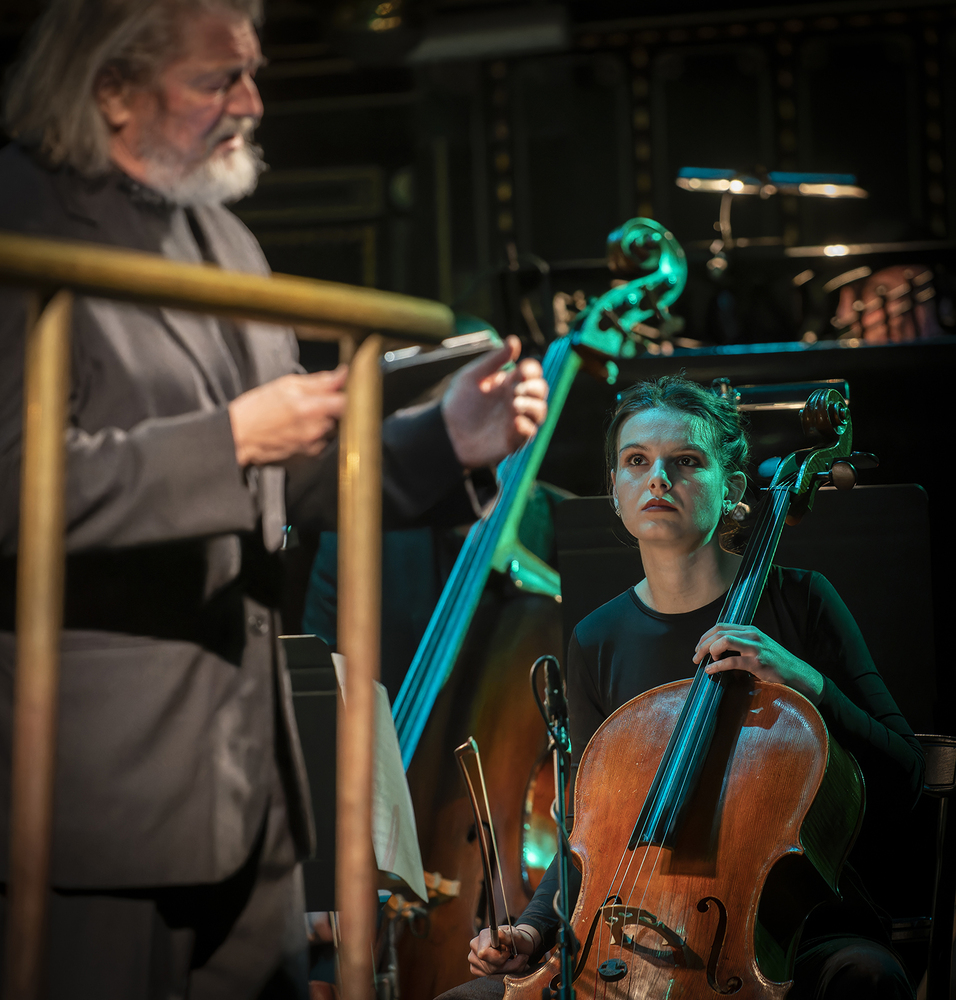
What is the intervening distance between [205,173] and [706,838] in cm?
89

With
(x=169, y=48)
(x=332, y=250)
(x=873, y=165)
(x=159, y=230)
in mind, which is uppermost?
(x=873, y=165)

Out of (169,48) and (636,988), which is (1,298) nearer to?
(169,48)

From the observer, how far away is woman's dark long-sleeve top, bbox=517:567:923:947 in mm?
1159

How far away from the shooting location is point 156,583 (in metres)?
0.97

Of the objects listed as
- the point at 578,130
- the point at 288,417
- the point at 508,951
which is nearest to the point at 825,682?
the point at 508,951

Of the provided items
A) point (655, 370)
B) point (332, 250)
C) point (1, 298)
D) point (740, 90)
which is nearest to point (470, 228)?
point (332, 250)

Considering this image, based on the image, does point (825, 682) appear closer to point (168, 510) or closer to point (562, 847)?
point (562, 847)

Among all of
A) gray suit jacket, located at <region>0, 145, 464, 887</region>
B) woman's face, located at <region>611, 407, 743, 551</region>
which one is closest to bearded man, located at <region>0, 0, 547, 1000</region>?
gray suit jacket, located at <region>0, 145, 464, 887</region>

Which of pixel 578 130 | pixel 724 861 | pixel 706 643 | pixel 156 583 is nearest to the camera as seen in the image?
pixel 156 583

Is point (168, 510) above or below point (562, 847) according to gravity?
above

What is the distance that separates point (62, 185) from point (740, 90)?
15.9 ft

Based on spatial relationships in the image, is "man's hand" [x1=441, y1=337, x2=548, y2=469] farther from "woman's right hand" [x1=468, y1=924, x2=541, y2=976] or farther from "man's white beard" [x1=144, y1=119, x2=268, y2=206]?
"woman's right hand" [x1=468, y1=924, x2=541, y2=976]

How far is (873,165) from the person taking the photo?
518 cm

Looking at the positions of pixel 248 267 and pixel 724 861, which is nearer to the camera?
pixel 724 861
